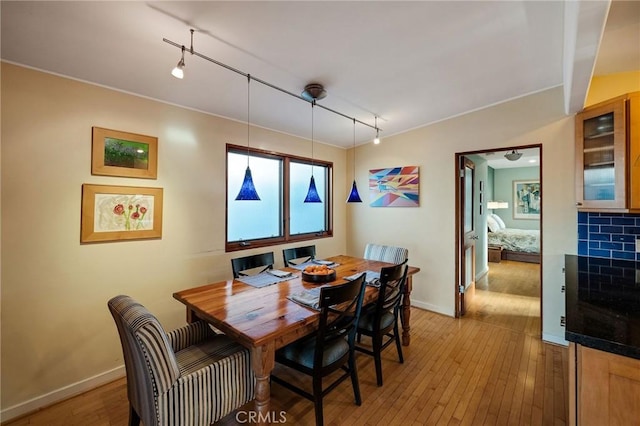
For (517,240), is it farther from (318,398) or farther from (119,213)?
(119,213)

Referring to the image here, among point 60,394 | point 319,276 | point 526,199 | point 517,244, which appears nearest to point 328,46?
point 319,276

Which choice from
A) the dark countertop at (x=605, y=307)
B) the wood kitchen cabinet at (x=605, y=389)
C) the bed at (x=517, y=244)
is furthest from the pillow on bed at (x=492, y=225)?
the wood kitchen cabinet at (x=605, y=389)

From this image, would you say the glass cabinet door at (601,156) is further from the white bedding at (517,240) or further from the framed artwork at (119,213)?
the white bedding at (517,240)

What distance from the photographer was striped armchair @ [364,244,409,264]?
10.7 ft

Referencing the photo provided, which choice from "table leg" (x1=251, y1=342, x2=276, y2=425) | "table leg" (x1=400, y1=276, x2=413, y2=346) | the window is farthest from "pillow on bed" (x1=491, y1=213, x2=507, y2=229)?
"table leg" (x1=251, y1=342, x2=276, y2=425)

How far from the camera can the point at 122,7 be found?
1.50 meters

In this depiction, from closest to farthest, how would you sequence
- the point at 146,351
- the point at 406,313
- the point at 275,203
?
the point at 146,351, the point at 406,313, the point at 275,203

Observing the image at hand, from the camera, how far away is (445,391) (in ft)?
7.20

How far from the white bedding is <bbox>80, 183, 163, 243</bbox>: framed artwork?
24.5 feet

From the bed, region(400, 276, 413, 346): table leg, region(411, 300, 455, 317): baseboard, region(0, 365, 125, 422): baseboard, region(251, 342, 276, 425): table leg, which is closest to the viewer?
region(251, 342, 276, 425): table leg

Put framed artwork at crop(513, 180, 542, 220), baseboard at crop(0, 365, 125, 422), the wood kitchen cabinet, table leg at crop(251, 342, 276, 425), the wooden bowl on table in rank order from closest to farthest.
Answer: the wood kitchen cabinet < table leg at crop(251, 342, 276, 425) < baseboard at crop(0, 365, 125, 422) < the wooden bowl on table < framed artwork at crop(513, 180, 542, 220)

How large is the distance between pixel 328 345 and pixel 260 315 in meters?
0.52

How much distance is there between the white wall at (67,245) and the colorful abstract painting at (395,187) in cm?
268

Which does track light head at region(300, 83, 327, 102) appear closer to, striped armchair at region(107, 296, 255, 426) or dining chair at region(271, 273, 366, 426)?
dining chair at region(271, 273, 366, 426)
